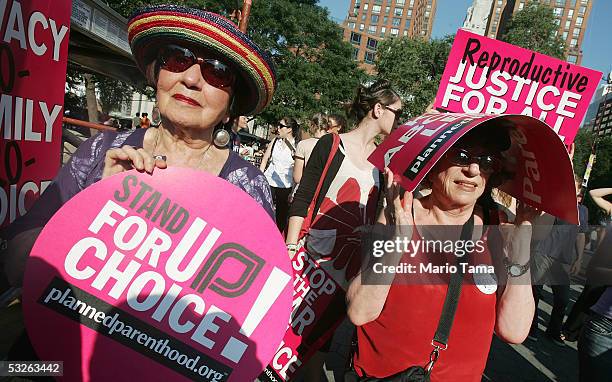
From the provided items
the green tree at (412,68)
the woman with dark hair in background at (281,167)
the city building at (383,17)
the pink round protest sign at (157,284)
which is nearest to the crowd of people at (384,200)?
the pink round protest sign at (157,284)

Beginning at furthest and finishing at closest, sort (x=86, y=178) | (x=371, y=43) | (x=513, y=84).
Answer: (x=371, y=43), (x=513, y=84), (x=86, y=178)

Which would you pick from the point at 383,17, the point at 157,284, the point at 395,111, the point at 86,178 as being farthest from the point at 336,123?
the point at 383,17

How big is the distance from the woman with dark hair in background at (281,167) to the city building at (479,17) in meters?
3.25

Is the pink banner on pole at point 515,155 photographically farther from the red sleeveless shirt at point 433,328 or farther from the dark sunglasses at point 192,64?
the dark sunglasses at point 192,64

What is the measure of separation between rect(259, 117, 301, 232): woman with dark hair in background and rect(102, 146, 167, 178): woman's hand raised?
A: 14.7ft

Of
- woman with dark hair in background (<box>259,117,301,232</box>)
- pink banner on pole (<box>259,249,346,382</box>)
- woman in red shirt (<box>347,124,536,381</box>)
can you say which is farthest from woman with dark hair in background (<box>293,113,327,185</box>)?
woman with dark hair in background (<box>259,117,301,232</box>)

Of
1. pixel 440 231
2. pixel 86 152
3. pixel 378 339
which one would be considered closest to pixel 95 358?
pixel 86 152

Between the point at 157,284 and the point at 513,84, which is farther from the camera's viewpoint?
the point at 513,84

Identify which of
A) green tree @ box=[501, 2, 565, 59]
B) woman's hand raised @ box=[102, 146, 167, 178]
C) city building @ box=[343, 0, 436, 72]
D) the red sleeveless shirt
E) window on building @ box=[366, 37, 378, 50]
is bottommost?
the red sleeveless shirt

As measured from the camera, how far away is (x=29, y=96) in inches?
60.5

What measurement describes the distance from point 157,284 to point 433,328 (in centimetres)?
97

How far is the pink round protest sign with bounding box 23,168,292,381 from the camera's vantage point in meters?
1.11

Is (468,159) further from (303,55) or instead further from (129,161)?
(303,55)

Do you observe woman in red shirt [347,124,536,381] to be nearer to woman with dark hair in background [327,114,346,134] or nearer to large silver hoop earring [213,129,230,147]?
large silver hoop earring [213,129,230,147]
